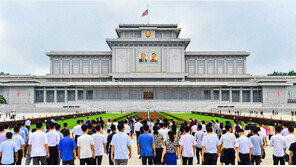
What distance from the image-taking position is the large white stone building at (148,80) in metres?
57.9

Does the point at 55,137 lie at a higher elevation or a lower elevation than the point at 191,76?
lower

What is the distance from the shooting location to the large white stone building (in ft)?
190

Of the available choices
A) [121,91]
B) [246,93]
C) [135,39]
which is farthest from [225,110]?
[135,39]

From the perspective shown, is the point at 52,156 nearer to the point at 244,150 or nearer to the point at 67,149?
the point at 67,149

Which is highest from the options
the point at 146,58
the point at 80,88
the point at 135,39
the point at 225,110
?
the point at 135,39

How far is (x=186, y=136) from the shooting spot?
856cm

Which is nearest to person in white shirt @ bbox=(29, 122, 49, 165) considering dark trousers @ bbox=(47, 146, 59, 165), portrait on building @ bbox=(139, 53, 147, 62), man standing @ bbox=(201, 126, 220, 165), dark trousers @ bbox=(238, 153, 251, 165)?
dark trousers @ bbox=(47, 146, 59, 165)

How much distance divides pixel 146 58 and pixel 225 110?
29.1 metres

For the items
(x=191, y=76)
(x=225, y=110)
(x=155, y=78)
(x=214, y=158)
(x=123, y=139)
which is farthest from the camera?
(x=191, y=76)

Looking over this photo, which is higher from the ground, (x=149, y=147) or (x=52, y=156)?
(x=149, y=147)

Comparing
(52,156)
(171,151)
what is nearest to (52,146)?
(52,156)

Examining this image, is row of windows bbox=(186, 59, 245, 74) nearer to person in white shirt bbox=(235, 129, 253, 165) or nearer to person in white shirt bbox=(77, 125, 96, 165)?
person in white shirt bbox=(235, 129, 253, 165)

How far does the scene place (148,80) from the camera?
6962 centimetres

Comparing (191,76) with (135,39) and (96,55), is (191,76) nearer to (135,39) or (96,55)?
(135,39)
